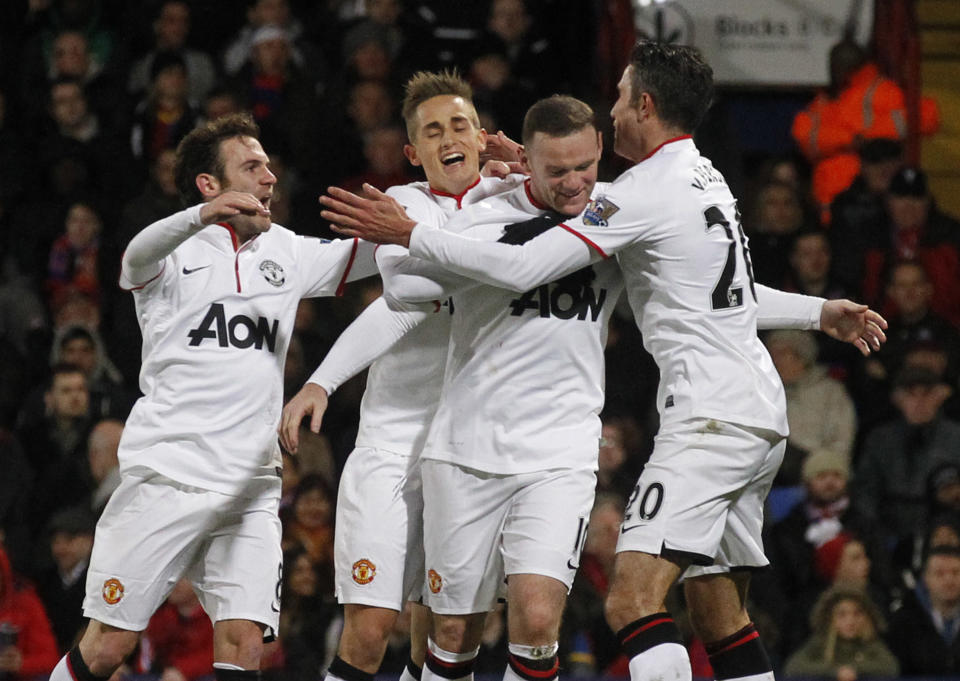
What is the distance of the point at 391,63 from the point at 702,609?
19.6ft

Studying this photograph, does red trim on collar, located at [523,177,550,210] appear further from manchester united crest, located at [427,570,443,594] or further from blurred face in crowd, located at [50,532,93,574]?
blurred face in crowd, located at [50,532,93,574]

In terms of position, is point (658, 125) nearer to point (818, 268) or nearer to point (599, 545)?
point (599, 545)

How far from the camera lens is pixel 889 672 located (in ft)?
26.1

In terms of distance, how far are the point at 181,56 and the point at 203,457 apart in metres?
5.32

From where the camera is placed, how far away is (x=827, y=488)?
8.59m

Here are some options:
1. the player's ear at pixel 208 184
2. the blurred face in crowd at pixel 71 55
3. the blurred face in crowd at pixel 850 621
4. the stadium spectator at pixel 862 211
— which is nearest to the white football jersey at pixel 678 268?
the player's ear at pixel 208 184

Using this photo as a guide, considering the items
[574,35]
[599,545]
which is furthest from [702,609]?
[574,35]

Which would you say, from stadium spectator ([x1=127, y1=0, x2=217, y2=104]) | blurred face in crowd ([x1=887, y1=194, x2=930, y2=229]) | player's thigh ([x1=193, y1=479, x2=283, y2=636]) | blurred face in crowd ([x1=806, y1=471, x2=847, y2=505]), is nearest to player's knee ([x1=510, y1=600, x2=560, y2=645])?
player's thigh ([x1=193, y1=479, x2=283, y2=636])

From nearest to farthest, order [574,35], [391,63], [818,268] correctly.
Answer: [818,268]
[391,63]
[574,35]

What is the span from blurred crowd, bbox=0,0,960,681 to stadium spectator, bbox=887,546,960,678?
0.01m

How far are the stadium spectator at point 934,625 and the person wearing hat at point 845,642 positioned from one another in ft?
0.48

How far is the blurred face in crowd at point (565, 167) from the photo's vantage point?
5.19 meters

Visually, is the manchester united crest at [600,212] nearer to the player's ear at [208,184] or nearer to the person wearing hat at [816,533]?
the player's ear at [208,184]

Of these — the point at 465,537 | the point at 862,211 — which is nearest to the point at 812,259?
the point at 862,211
